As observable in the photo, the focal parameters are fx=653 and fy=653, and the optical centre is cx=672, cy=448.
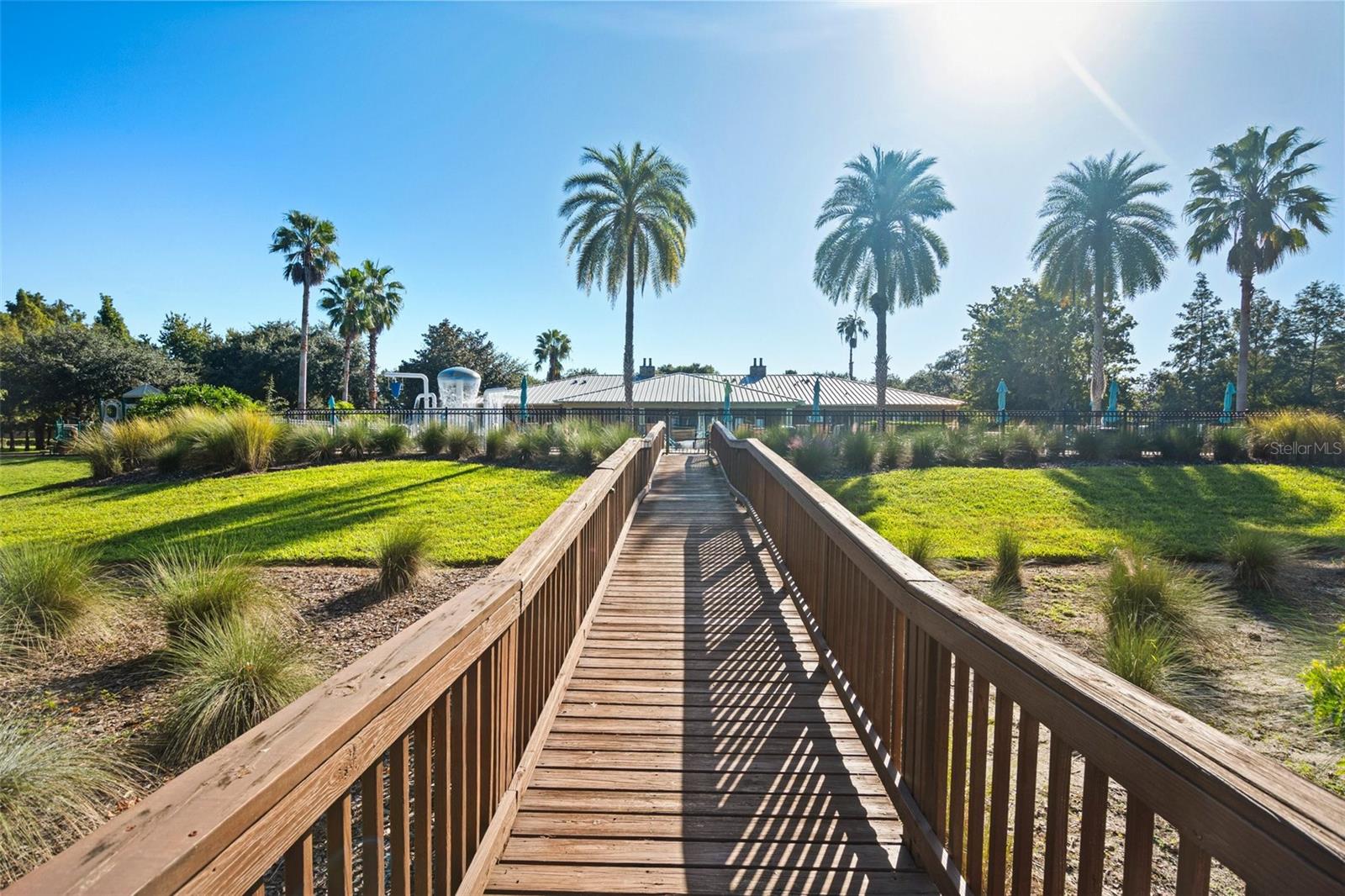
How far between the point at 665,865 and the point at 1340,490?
16.0 meters

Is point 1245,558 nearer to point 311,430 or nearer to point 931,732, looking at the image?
point 931,732

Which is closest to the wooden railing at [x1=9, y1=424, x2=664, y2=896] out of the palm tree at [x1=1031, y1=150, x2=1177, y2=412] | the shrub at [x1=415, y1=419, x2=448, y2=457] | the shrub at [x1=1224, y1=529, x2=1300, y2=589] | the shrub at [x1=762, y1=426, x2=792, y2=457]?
the shrub at [x1=1224, y1=529, x2=1300, y2=589]

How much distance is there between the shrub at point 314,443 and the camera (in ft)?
49.5

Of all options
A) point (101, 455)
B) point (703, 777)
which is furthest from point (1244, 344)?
point (101, 455)

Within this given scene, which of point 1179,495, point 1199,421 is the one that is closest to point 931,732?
point 1179,495

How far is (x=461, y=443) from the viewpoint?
52.5 ft

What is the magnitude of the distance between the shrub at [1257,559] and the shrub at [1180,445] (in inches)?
350

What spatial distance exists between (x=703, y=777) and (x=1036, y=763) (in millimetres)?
1711

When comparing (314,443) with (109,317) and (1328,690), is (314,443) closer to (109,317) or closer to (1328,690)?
(1328,690)

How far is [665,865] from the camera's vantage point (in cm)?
244

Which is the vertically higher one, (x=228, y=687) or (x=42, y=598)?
(x=42, y=598)

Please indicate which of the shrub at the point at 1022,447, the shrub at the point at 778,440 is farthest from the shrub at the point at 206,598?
the shrub at the point at 1022,447

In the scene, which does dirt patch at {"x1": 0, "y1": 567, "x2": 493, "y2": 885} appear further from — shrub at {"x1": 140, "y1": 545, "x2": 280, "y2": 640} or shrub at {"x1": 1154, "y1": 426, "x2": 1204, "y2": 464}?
shrub at {"x1": 1154, "y1": 426, "x2": 1204, "y2": 464}

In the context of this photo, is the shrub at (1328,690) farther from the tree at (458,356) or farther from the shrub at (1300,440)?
the tree at (458,356)
